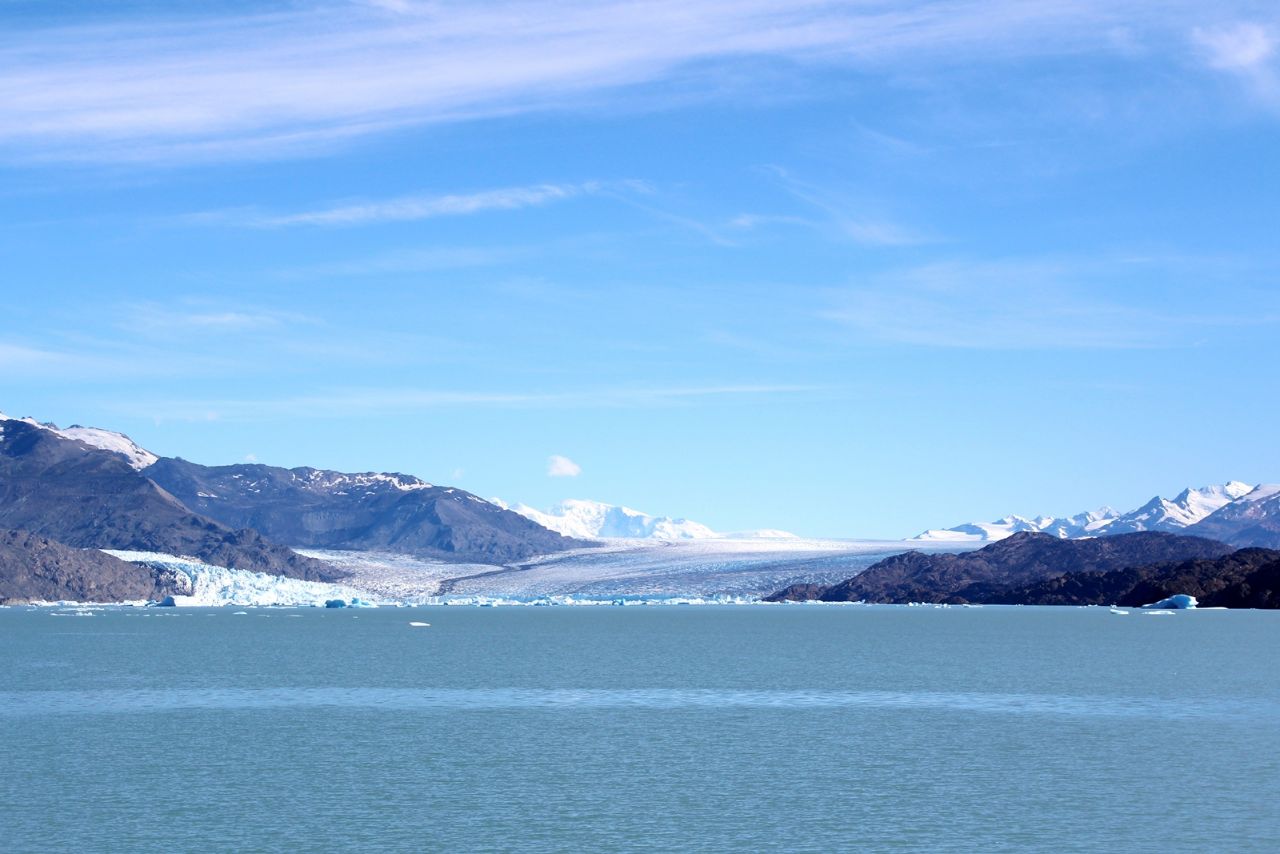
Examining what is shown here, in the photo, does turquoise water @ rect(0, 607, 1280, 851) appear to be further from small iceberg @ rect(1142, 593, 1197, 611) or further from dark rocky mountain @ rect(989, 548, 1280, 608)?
dark rocky mountain @ rect(989, 548, 1280, 608)

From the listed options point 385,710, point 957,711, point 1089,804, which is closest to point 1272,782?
point 1089,804

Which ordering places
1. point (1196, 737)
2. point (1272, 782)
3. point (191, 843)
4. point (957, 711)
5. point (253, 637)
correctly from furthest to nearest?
point (253, 637) → point (957, 711) → point (1196, 737) → point (1272, 782) → point (191, 843)

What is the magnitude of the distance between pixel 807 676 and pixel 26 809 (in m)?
43.2

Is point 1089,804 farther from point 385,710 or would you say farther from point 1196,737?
point 385,710

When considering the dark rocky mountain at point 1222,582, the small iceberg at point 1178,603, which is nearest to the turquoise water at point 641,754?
the small iceberg at point 1178,603

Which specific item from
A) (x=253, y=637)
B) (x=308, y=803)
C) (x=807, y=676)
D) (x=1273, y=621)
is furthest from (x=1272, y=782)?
(x=1273, y=621)

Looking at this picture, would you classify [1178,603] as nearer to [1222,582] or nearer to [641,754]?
[1222,582]

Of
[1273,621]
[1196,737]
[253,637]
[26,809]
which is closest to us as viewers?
[26,809]

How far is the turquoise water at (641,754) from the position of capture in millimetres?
28141

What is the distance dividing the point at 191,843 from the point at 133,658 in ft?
198

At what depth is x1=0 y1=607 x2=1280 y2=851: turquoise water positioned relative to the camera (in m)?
28.1

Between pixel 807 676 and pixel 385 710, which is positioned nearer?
pixel 385 710

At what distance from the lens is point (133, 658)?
8312 centimetres

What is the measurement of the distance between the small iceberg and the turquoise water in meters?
101
